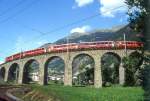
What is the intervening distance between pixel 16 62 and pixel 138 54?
5495cm

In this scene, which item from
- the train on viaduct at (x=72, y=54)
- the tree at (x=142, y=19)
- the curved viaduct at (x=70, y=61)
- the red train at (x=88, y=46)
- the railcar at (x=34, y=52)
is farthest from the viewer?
the railcar at (x=34, y=52)

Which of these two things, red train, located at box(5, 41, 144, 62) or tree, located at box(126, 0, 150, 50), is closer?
tree, located at box(126, 0, 150, 50)

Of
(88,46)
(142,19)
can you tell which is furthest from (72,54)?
(142,19)

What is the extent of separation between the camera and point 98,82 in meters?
62.8

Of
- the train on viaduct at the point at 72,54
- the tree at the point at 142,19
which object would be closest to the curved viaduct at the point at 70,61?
the train on viaduct at the point at 72,54

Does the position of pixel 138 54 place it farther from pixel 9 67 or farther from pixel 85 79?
pixel 85 79

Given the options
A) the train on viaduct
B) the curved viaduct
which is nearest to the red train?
the train on viaduct

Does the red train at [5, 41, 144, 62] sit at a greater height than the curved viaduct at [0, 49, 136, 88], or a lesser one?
greater

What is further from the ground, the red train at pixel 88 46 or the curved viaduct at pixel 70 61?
the red train at pixel 88 46

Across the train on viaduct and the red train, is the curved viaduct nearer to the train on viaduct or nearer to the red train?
the train on viaduct

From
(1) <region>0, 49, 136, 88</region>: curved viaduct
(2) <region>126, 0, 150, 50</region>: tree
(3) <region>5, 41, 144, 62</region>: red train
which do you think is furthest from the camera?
(3) <region>5, 41, 144, 62</region>: red train

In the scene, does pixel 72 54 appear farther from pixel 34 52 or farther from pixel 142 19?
pixel 142 19

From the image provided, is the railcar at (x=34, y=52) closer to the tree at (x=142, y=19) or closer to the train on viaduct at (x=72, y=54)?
the train on viaduct at (x=72, y=54)

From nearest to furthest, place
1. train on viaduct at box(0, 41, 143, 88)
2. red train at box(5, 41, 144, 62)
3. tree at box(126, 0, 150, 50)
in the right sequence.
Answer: tree at box(126, 0, 150, 50)
train on viaduct at box(0, 41, 143, 88)
red train at box(5, 41, 144, 62)
